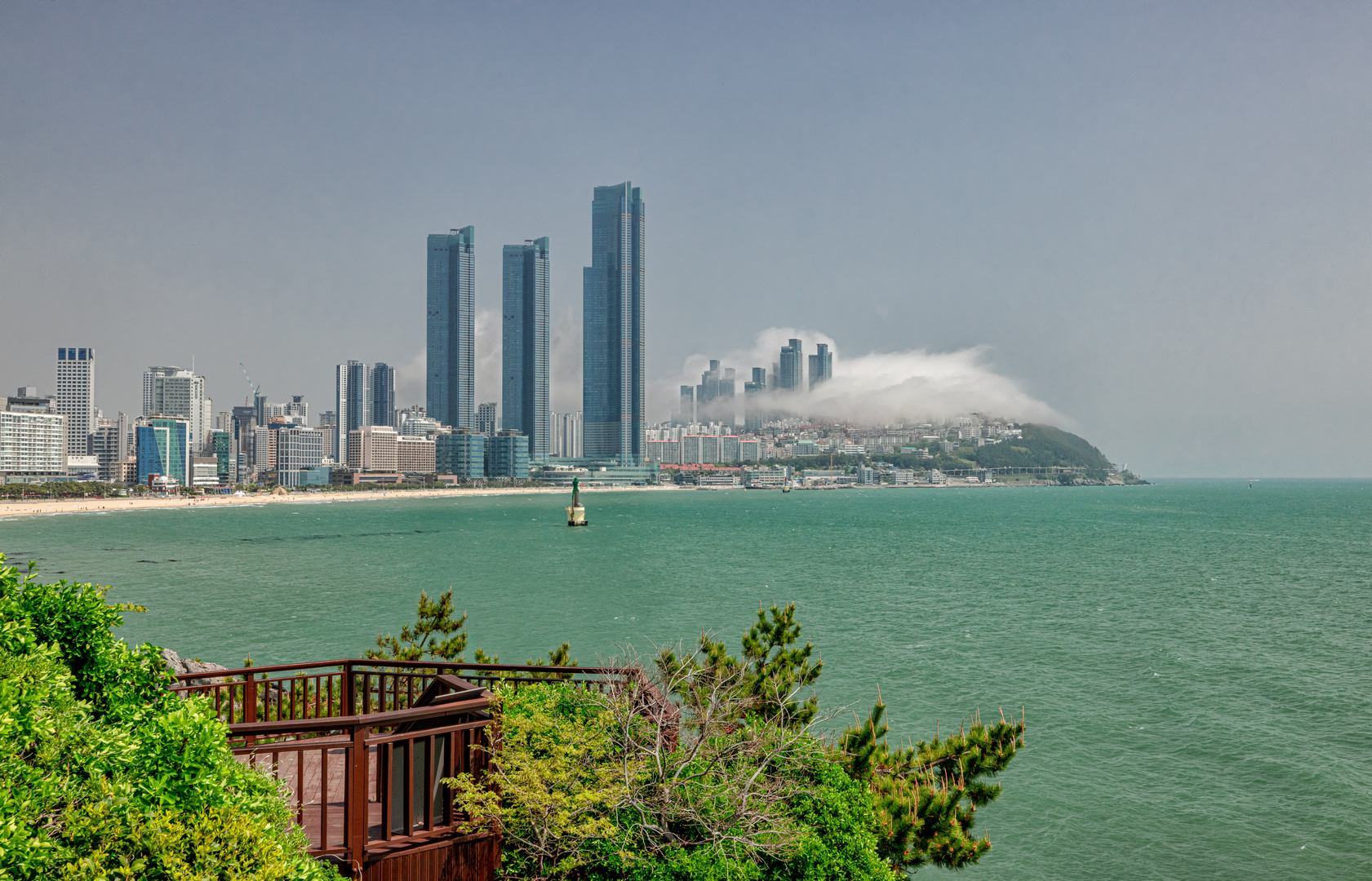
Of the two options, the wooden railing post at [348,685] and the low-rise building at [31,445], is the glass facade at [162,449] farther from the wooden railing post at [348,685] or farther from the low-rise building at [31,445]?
the wooden railing post at [348,685]

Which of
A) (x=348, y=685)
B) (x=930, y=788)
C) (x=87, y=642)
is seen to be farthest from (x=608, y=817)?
(x=930, y=788)

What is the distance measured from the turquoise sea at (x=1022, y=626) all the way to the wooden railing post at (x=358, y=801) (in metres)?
10.7

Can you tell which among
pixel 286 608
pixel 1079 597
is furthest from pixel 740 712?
pixel 1079 597

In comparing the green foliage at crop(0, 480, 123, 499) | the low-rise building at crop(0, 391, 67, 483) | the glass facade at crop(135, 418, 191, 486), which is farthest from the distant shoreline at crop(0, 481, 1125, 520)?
the low-rise building at crop(0, 391, 67, 483)

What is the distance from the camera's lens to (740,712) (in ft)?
26.0

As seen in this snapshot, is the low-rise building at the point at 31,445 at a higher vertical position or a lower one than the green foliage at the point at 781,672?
higher

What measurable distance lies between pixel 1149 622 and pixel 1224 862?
2310 cm

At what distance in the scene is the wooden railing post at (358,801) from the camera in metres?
5.37

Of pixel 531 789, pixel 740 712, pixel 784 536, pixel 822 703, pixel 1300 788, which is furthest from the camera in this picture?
pixel 784 536

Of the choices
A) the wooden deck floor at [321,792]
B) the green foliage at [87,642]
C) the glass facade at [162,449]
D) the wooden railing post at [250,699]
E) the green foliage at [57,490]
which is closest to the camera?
the green foliage at [87,642]

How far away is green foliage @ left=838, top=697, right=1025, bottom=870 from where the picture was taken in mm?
8492

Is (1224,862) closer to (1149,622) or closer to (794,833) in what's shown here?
(794,833)

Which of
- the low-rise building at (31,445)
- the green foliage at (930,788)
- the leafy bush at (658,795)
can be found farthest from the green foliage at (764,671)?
the low-rise building at (31,445)

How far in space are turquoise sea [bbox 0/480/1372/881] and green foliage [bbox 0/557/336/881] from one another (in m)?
12.3
